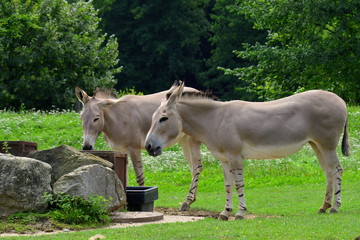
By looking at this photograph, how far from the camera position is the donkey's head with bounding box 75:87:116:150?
16.5 meters

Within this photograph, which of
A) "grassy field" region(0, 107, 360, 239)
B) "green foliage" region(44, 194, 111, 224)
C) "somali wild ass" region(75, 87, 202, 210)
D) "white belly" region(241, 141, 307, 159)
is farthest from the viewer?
"somali wild ass" region(75, 87, 202, 210)

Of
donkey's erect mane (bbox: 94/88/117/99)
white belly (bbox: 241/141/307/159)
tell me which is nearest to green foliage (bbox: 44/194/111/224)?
white belly (bbox: 241/141/307/159)

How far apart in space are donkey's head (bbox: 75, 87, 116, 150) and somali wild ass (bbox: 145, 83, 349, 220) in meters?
3.02

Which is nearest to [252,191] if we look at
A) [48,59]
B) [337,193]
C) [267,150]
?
[337,193]

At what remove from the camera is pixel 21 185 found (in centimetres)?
1255

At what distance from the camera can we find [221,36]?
68312 mm

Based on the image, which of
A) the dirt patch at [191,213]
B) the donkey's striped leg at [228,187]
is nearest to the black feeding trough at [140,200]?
the dirt patch at [191,213]

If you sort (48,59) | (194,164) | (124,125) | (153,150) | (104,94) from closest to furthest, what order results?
(153,150), (194,164), (124,125), (104,94), (48,59)

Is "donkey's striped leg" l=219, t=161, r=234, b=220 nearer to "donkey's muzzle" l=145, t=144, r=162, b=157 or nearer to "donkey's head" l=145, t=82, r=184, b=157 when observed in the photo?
"donkey's head" l=145, t=82, r=184, b=157

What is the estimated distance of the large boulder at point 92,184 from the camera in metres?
12.9

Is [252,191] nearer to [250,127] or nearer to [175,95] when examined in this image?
[250,127]

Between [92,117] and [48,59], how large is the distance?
94.6ft

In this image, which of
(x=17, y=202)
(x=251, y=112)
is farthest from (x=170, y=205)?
(x=17, y=202)

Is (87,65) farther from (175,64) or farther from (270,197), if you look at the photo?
(270,197)
